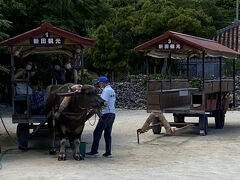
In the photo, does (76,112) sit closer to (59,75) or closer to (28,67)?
(28,67)

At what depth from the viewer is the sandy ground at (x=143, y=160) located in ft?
34.4

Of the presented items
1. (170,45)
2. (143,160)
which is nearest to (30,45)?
(143,160)

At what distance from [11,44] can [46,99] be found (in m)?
1.56

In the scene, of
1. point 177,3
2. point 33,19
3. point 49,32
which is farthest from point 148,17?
point 49,32

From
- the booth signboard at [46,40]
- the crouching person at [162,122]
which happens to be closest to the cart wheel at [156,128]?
the crouching person at [162,122]

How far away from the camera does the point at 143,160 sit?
12328 millimetres

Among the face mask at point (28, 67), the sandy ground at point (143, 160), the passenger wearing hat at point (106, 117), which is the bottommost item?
the sandy ground at point (143, 160)

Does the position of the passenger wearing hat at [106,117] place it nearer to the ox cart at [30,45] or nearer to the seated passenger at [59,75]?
the ox cart at [30,45]

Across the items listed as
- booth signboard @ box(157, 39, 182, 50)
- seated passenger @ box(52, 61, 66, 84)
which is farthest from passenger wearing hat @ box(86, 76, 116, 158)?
booth signboard @ box(157, 39, 182, 50)

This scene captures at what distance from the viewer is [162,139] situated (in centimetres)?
1634

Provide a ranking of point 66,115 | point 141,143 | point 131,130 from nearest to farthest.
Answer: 1. point 66,115
2. point 141,143
3. point 131,130

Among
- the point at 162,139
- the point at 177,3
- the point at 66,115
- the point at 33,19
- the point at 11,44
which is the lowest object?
the point at 162,139

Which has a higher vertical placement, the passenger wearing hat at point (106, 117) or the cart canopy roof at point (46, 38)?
the cart canopy roof at point (46, 38)

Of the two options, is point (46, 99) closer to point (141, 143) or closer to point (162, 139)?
point (141, 143)
